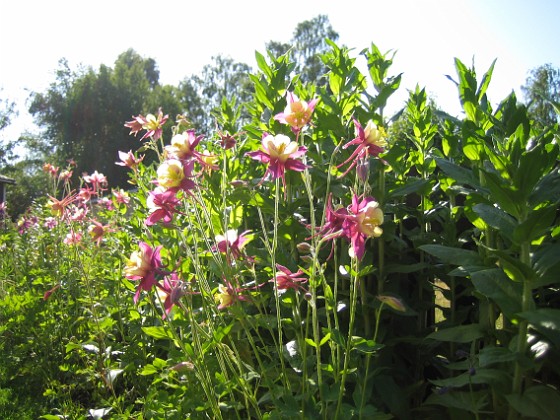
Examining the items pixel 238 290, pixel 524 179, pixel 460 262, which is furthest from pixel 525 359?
pixel 238 290

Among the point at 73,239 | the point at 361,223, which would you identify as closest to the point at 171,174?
the point at 361,223

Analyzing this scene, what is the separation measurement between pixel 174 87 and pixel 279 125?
40773mm

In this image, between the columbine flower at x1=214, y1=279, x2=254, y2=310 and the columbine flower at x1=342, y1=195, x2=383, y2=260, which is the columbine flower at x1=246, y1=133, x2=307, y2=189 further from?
the columbine flower at x1=214, y1=279, x2=254, y2=310

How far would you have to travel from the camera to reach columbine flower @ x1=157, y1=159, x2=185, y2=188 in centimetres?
137

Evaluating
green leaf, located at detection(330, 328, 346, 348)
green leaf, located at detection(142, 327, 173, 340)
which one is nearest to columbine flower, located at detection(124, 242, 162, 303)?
green leaf, located at detection(142, 327, 173, 340)

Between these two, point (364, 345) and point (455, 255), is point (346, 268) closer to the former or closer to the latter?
point (364, 345)

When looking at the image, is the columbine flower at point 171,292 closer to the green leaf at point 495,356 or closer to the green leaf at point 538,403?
the green leaf at point 495,356

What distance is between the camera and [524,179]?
54.9 inches

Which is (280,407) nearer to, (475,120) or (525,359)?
(525,359)

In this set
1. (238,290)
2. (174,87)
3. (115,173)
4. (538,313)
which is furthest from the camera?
(174,87)

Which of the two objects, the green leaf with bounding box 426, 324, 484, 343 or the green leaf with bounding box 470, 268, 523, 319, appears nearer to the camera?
the green leaf with bounding box 470, 268, 523, 319

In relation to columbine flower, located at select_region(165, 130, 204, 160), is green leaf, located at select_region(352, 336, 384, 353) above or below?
below

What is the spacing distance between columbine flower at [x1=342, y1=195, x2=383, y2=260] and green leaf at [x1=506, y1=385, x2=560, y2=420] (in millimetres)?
654

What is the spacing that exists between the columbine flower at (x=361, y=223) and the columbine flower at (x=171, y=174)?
0.49m
